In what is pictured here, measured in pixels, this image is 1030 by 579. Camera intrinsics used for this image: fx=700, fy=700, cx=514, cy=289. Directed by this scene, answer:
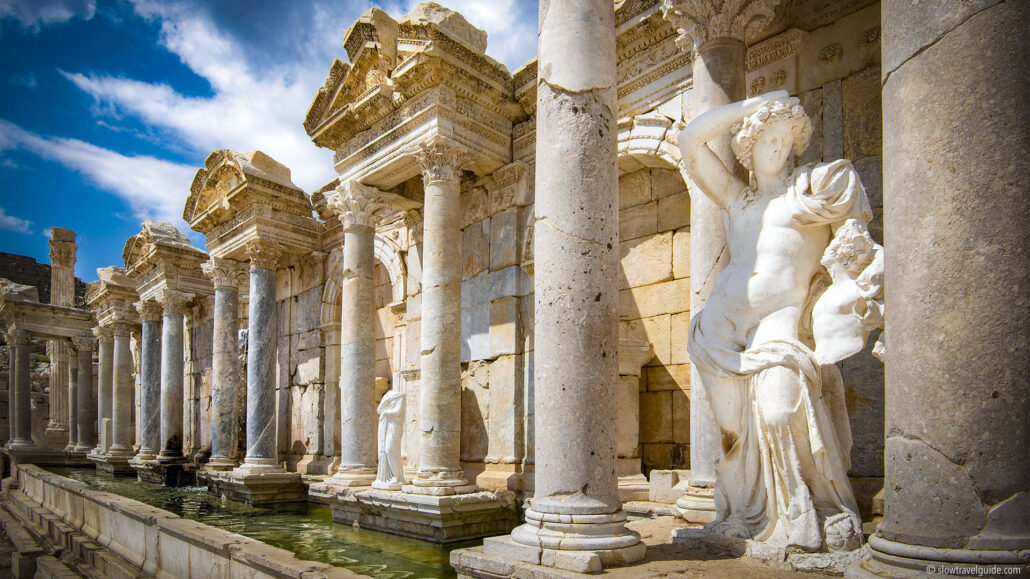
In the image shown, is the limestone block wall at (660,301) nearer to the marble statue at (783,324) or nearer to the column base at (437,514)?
the column base at (437,514)

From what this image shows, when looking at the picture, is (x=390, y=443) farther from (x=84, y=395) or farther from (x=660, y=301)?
(x=84, y=395)

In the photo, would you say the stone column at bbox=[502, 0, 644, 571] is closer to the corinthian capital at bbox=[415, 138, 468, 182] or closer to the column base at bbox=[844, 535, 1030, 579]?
the column base at bbox=[844, 535, 1030, 579]

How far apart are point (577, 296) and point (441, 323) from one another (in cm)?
510

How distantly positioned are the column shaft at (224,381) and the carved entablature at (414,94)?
5.90 meters

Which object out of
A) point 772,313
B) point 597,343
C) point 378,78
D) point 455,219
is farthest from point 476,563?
point 378,78

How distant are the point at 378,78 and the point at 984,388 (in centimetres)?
866

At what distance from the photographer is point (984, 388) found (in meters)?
2.65

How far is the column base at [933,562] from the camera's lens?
2.57 m

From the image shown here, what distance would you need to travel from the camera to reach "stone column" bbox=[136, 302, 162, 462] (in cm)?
1866

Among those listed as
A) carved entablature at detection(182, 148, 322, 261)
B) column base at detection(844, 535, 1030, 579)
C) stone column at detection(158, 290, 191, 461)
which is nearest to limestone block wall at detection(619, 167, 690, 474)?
column base at detection(844, 535, 1030, 579)

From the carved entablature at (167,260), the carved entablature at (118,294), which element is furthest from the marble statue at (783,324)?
the carved entablature at (118,294)

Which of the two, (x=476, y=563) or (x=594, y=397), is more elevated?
(x=594, y=397)

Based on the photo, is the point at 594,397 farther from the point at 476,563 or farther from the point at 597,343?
the point at 476,563

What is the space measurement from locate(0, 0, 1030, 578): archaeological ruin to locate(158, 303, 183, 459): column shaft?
120 inches
